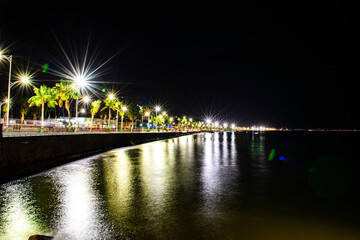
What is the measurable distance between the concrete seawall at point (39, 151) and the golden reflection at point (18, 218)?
3.56 m

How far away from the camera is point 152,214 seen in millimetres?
6402

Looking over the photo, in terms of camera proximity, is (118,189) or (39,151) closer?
(118,189)

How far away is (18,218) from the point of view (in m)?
6.11

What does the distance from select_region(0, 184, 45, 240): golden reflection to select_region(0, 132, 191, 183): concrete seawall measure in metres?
3.56

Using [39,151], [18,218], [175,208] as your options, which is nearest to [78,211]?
[18,218]

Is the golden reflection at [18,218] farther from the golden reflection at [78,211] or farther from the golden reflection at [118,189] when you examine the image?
the golden reflection at [118,189]

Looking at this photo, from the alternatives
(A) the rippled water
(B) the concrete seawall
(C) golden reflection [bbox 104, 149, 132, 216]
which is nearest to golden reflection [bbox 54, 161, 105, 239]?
(A) the rippled water

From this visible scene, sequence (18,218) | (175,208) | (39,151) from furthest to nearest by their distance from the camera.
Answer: (39,151)
(175,208)
(18,218)

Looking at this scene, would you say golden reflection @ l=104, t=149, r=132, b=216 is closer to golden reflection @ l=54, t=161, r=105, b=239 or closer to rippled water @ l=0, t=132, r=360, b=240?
rippled water @ l=0, t=132, r=360, b=240

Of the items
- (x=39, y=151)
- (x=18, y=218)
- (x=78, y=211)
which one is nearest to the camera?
(x=18, y=218)

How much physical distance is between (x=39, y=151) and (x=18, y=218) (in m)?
9.29

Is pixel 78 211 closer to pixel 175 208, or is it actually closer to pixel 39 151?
pixel 175 208

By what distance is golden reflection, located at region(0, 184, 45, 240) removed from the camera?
5.24 meters

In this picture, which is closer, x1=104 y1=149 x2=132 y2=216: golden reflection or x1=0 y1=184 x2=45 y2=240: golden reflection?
x1=0 y1=184 x2=45 y2=240: golden reflection
